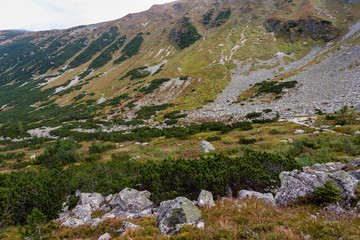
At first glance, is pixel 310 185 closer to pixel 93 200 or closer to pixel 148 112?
pixel 93 200

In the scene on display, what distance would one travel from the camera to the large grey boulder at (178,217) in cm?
529

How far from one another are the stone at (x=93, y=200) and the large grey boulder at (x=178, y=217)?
13.3 ft

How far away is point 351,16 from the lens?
245 ft

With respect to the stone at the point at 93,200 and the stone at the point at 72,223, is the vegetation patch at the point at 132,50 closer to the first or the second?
the stone at the point at 93,200

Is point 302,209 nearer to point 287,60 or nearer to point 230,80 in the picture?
point 230,80

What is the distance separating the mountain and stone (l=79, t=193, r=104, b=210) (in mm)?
26852

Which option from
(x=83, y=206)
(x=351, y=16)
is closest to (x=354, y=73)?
(x=83, y=206)

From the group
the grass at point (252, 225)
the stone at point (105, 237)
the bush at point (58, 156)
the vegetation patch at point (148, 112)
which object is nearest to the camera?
the grass at point (252, 225)

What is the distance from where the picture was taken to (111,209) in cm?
746

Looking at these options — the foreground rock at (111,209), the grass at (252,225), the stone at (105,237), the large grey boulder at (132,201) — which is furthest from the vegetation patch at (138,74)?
the stone at (105,237)

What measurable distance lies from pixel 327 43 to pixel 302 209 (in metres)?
91.1

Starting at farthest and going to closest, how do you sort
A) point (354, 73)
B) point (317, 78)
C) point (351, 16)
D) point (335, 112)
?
1. point (351, 16)
2. point (317, 78)
3. point (354, 73)
4. point (335, 112)

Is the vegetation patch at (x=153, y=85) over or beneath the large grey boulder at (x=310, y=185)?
over

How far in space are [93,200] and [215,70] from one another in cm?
6682
